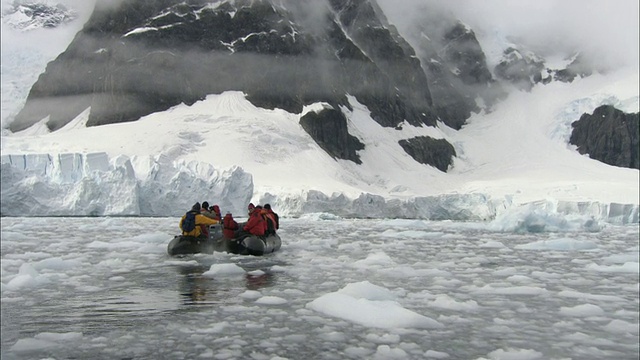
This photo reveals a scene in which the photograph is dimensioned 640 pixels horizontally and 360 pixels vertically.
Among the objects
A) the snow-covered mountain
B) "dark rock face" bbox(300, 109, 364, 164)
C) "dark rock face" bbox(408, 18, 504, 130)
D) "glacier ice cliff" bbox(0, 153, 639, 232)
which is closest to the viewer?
"glacier ice cliff" bbox(0, 153, 639, 232)

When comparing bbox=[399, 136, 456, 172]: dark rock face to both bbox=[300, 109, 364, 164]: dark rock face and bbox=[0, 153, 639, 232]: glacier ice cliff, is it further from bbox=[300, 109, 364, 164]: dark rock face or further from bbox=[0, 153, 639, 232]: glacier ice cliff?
bbox=[0, 153, 639, 232]: glacier ice cliff

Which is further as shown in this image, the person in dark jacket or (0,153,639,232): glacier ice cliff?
(0,153,639,232): glacier ice cliff

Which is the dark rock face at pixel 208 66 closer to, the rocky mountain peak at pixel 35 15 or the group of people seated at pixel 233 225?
the rocky mountain peak at pixel 35 15

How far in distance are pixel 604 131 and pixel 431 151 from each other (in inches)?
1230

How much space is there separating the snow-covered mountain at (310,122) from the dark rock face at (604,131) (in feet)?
6.49

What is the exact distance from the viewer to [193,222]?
14.8 m

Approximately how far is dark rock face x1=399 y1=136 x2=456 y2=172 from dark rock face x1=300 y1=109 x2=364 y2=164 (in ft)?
39.1

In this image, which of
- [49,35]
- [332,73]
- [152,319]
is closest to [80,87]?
[49,35]

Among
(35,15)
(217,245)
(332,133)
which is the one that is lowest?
(217,245)

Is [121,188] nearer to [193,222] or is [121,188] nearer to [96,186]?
[96,186]

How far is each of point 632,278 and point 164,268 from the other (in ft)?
29.7

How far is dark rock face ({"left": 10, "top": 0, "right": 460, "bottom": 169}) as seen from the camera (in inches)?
3253

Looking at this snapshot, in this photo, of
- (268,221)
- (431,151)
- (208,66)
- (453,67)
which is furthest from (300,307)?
(453,67)

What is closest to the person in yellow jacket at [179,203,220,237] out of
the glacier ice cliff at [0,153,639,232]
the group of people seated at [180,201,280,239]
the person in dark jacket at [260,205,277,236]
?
the group of people seated at [180,201,280,239]
